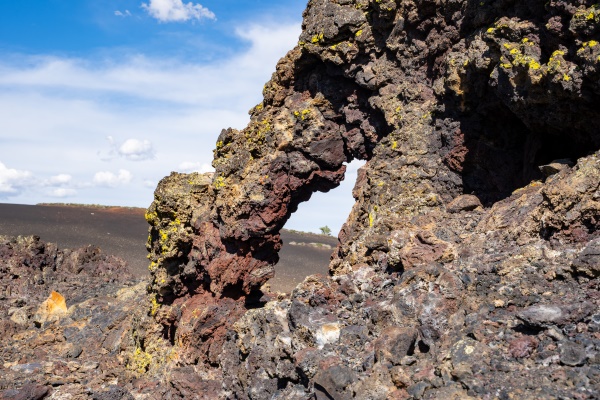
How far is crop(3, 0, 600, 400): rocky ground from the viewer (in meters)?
6.63

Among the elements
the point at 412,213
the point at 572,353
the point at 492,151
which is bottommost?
the point at 572,353

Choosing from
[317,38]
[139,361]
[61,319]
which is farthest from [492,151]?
[61,319]

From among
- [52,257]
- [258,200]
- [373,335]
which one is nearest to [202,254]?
[258,200]

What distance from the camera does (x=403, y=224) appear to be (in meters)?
10.1

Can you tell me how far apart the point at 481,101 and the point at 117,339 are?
10.9m

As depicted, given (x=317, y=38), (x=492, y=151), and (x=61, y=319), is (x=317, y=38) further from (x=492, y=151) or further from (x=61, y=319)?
(x=61, y=319)

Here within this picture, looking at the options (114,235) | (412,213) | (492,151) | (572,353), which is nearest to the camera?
(572,353)

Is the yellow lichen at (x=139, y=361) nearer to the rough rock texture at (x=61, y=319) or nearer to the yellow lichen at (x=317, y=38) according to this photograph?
the rough rock texture at (x=61, y=319)

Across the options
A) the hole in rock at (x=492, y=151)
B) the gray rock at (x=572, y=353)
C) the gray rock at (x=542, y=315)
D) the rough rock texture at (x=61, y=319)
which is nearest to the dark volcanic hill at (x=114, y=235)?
the rough rock texture at (x=61, y=319)

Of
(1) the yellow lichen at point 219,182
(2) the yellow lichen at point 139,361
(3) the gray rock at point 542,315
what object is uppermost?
(1) the yellow lichen at point 219,182

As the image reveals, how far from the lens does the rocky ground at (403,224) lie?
21.8 ft

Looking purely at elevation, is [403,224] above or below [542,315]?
above

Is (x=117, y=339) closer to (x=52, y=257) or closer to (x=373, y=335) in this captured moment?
(x=52, y=257)

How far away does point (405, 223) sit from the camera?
397 inches
